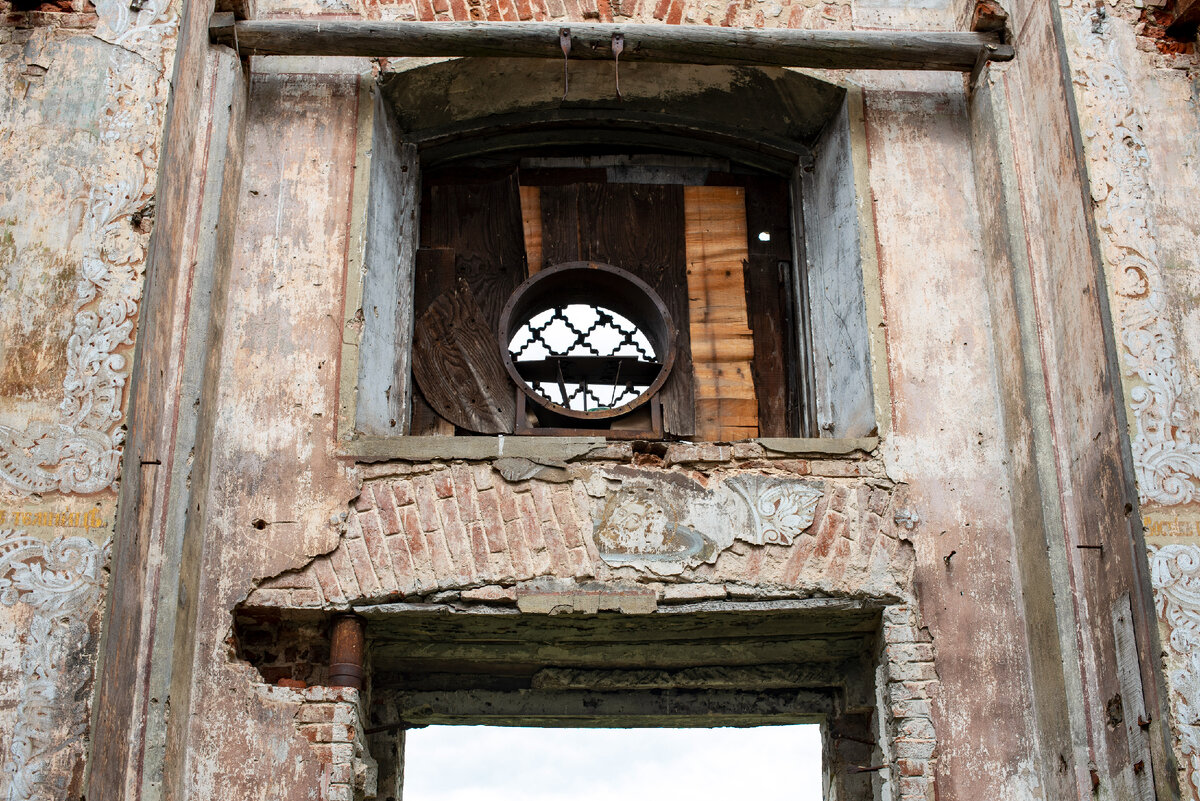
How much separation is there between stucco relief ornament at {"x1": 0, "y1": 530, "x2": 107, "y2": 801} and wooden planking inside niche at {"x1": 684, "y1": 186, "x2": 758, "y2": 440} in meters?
2.98

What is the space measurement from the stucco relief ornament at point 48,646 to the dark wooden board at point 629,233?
3.00m

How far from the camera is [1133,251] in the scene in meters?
5.41

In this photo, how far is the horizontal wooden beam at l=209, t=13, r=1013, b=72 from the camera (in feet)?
20.5

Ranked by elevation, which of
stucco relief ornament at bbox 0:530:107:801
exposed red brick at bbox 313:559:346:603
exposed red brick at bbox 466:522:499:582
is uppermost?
exposed red brick at bbox 466:522:499:582

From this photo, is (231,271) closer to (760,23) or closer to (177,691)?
(177,691)

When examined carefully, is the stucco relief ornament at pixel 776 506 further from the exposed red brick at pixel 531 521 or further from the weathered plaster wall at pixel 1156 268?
the weathered plaster wall at pixel 1156 268

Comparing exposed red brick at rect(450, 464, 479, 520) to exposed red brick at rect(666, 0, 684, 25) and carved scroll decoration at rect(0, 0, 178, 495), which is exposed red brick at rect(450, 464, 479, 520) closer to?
carved scroll decoration at rect(0, 0, 178, 495)

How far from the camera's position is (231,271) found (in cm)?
605

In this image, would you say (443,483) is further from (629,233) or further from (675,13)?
(675,13)

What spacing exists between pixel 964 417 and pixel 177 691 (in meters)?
3.41

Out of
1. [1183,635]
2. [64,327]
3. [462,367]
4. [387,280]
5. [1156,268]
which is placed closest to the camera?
[1183,635]

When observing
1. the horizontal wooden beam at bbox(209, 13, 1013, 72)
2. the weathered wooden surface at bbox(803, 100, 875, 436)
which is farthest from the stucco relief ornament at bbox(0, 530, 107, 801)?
the weathered wooden surface at bbox(803, 100, 875, 436)

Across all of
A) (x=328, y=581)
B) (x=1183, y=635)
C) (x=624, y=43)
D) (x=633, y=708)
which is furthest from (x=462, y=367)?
(x=1183, y=635)

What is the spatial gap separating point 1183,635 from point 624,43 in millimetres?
3458
